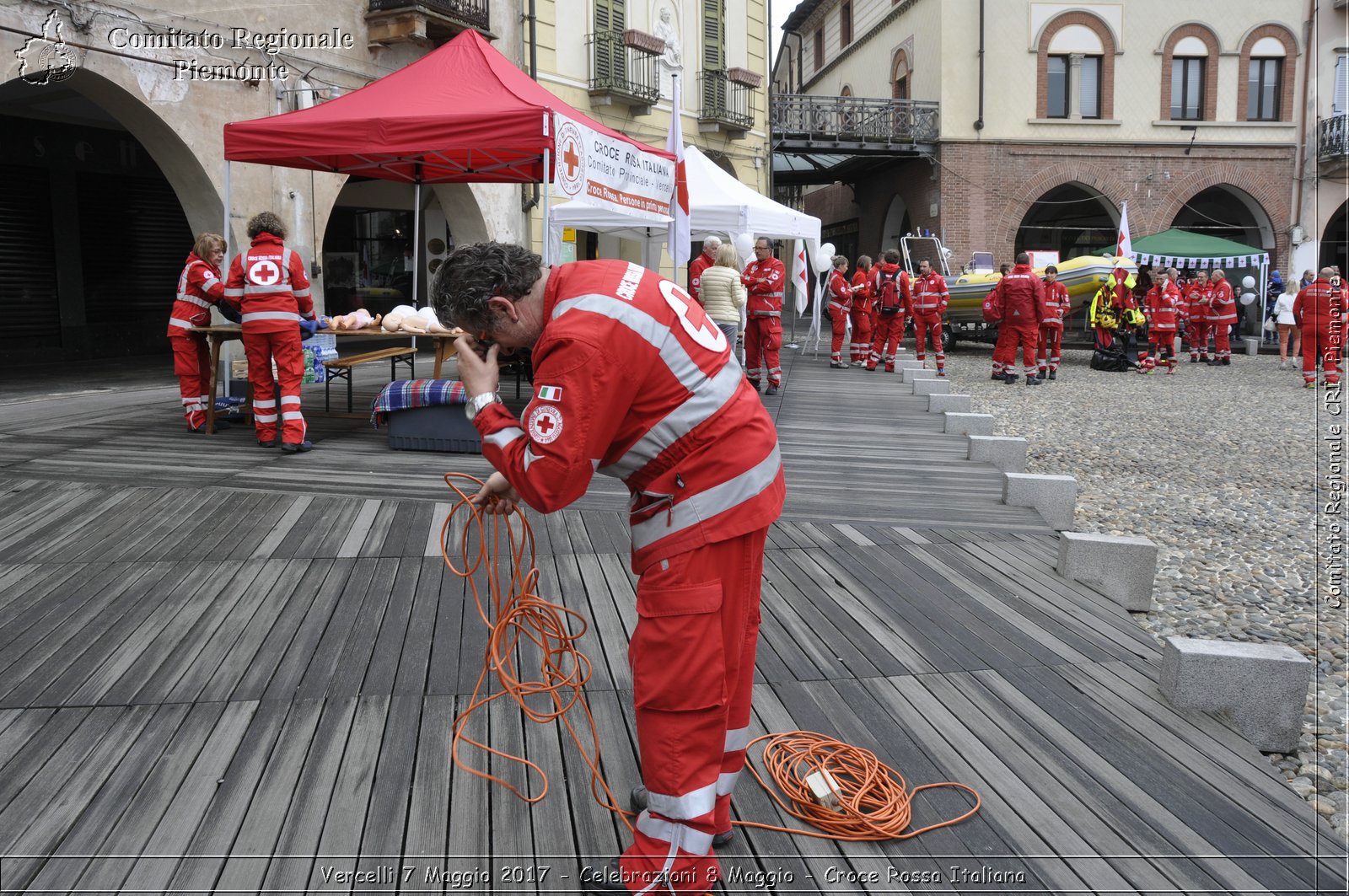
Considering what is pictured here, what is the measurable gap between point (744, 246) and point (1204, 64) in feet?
66.7

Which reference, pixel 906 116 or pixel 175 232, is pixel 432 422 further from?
pixel 906 116

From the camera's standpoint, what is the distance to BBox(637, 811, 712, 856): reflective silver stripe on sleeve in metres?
2.46

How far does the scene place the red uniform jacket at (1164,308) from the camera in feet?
61.9

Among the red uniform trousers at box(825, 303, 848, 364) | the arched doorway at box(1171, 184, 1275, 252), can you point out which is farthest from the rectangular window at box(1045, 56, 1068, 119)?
the red uniform trousers at box(825, 303, 848, 364)

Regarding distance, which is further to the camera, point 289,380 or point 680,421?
point 289,380

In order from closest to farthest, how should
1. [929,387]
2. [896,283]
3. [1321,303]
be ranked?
[929,387], [896,283], [1321,303]

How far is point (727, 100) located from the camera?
22891 mm

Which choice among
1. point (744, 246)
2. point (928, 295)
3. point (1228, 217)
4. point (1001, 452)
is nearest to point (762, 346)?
point (744, 246)

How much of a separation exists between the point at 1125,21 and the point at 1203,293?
34.0 feet

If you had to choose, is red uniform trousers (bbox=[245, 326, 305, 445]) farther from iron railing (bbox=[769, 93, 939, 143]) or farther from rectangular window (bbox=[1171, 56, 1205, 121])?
rectangular window (bbox=[1171, 56, 1205, 121])

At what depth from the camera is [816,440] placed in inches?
356

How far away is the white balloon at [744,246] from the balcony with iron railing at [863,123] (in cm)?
1290

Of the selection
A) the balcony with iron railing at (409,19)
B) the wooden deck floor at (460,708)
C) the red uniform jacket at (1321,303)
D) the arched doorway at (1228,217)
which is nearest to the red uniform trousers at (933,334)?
the red uniform jacket at (1321,303)

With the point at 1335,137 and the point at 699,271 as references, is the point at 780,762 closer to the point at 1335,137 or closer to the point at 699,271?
the point at 699,271
